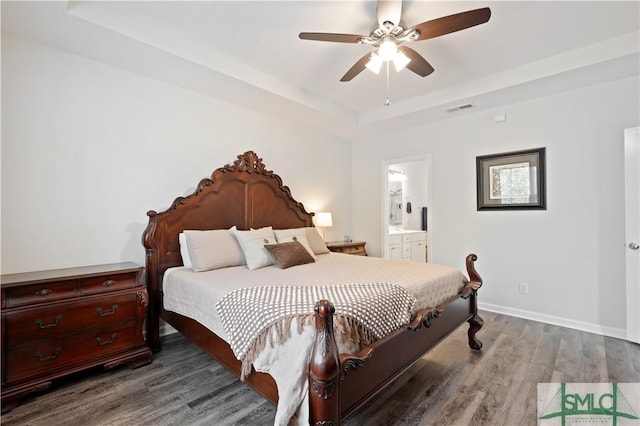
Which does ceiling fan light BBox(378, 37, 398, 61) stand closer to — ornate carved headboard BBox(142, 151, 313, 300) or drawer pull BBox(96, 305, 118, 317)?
ornate carved headboard BBox(142, 151, 313, 300)

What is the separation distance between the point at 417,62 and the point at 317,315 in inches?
85.3

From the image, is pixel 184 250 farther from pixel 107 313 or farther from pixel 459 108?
pixel 459 108

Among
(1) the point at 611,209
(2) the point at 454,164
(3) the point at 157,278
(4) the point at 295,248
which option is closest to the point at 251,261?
(4) the point at 295,248

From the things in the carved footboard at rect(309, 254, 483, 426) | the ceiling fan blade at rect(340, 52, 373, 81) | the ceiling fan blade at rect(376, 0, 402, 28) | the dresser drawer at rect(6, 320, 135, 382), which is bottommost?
the dresser drawer at rect(6, 320, 135, 382)

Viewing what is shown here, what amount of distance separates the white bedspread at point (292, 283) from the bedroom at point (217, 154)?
38.8 inches

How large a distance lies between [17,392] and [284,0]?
10.3 ft

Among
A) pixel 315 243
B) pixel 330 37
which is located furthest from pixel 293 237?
pixel 330 37

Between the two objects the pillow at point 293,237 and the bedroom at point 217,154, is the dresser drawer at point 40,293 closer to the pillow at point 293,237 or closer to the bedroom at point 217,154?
the bedroom at point 217,154

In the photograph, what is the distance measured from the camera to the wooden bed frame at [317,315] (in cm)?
130

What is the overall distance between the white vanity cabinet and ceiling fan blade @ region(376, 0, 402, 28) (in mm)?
3439

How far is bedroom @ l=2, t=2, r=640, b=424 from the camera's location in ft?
7.85

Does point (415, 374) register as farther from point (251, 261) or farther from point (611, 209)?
point (611, 209)

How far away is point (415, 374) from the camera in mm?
2297

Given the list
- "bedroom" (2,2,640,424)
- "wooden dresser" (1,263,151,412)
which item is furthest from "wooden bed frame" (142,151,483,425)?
"wooden dresser" (1,263,151,412)
